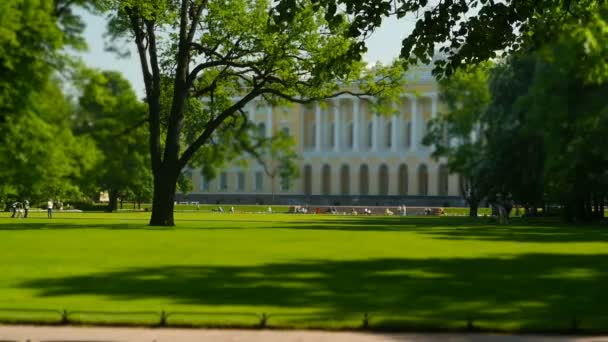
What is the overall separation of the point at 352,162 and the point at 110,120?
138m

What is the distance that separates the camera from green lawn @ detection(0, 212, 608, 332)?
14.4m

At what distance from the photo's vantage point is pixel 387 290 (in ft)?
59.2

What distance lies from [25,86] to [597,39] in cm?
1332

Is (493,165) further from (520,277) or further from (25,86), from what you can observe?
(25,86)

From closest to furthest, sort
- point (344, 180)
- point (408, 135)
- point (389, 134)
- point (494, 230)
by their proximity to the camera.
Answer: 1. point (494, 230)
2. point (408, 135)
3. point (389, 134)
4. point (344, 180)

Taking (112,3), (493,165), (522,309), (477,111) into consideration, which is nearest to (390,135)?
(477,111)

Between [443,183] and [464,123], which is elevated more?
[464,123]

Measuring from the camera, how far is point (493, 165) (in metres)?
69.2

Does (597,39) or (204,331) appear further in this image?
(597,39)

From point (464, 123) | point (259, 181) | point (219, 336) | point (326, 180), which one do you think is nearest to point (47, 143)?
point (219, 336)

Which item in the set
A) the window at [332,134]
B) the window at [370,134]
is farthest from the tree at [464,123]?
the window at [332,134]

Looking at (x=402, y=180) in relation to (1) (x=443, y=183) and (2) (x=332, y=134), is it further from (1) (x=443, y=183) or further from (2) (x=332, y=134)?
(2) (x=332, y=134)

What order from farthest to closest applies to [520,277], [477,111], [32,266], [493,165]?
[477,111] < [493,165] < [32,266] < [520,277]

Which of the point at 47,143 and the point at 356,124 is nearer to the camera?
the point at 47,143
